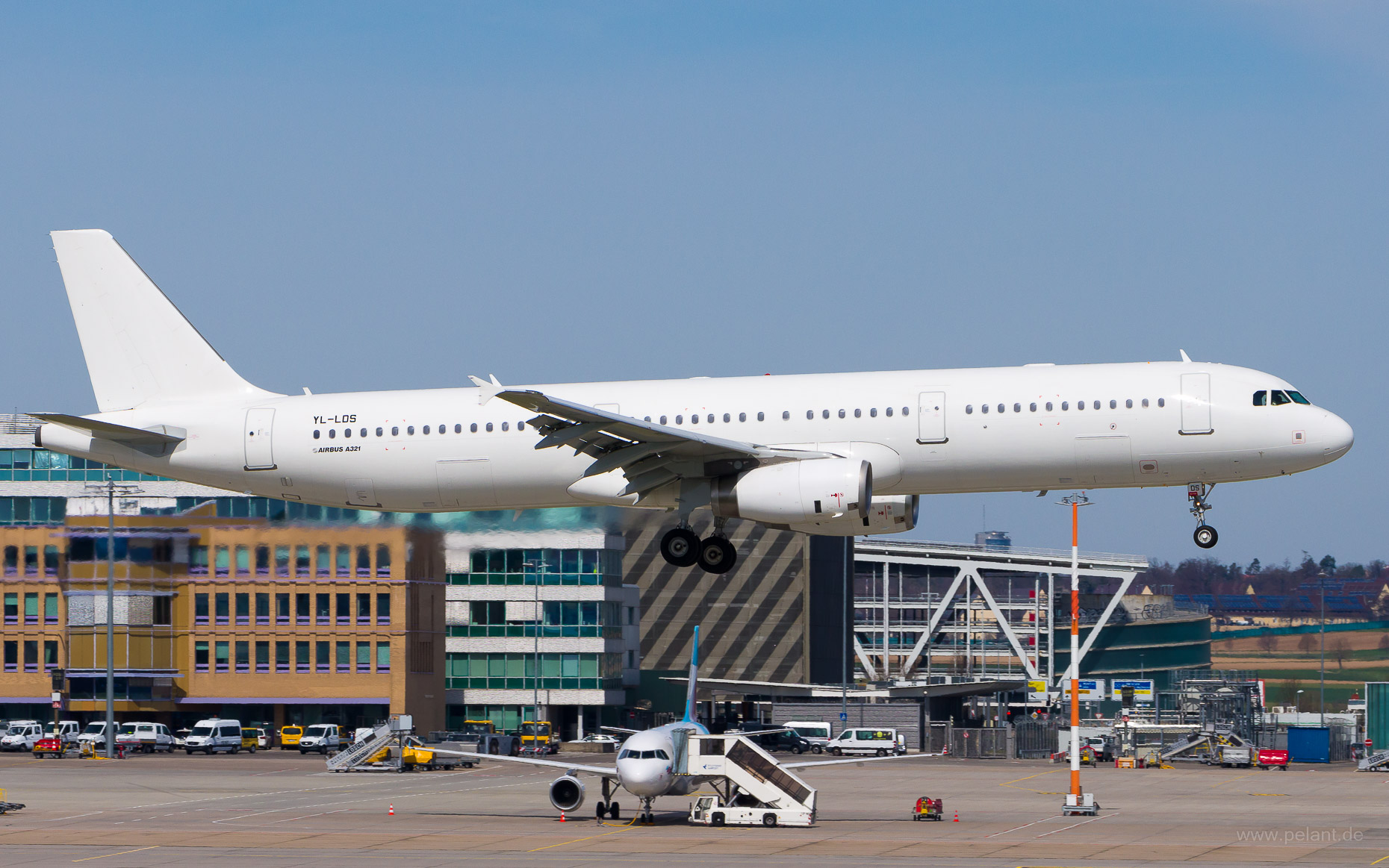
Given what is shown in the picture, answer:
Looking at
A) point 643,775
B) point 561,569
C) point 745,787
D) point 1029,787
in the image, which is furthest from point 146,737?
point 745,787

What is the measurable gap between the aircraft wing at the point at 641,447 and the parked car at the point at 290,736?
53.2 metres

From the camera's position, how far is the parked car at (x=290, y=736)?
8956 cm

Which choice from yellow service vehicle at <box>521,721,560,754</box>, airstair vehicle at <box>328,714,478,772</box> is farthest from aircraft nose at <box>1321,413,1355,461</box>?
yellow service vehicle at <box>521,721,560,754</box>

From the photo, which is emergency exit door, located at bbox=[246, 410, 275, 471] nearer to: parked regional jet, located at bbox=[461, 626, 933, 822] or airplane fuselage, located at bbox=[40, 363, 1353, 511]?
airplane fuselage, located at bbox=[40, 363, 1353, 511]

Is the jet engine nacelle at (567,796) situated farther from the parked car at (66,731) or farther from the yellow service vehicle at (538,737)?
the parked car at (66,731)

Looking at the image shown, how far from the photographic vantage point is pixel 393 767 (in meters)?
79.8

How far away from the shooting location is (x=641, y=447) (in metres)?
40.6

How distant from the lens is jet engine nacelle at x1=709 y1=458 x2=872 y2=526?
39.2 metres

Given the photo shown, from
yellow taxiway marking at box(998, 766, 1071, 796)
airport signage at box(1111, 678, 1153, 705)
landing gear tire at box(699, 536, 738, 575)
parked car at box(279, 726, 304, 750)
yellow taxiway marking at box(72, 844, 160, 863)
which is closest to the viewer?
landing gear tire at box(699, 536, 738, 575)

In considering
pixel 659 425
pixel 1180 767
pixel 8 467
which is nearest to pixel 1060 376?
pixel 659 425

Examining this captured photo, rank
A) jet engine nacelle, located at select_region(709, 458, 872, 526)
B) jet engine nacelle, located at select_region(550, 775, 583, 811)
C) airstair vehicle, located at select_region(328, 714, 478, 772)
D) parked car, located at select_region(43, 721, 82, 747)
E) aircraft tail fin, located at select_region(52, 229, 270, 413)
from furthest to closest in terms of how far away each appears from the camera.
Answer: parked car, located at select_region(43, 721, 82, 747)
airstair vehicle, located at select_region(328, 714, 478, 772)
jet engine nacelle, located at select_region(550, 775, 583, 811)
aircraft tail fin, located at select_region(52, 229, 270, 413)
jet engine nacelle, located at select_region(709, 458, 872, 526)

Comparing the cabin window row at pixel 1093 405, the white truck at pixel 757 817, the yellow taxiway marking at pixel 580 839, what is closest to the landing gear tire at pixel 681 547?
the cabin window row at pixel 1093 405

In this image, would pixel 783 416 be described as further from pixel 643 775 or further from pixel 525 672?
pixel 525 672

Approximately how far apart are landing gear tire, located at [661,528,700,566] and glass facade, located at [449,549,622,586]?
5504 centimetres
